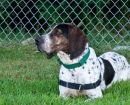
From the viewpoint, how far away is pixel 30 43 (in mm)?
9352

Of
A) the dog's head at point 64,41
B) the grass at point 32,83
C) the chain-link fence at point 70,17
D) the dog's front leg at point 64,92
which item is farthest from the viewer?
the chain-link fence at point 70,17

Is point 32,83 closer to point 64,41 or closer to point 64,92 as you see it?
point 64,92

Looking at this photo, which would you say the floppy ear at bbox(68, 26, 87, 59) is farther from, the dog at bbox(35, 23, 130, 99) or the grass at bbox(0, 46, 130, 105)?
the grass at bbox(0, 46, 130, 105)

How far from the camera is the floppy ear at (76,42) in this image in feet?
18.6

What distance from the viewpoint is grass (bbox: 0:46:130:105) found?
5.41 metres

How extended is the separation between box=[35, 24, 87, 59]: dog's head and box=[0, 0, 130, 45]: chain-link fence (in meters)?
3.29

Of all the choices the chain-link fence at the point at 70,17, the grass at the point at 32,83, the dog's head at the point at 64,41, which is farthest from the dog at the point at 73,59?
the chain-link fence at the point at 70,17

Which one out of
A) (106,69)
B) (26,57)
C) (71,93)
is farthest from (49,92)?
(26,57)

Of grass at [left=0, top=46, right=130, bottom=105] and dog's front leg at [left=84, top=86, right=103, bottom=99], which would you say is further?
dog's front leg at [left=84, top=86, right=103, bottom=99]

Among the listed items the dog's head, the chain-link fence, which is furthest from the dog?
the chain-link fence

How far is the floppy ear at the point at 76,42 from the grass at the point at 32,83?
0.45 m

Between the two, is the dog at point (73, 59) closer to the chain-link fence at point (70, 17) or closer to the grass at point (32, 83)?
the grass at point (32, 83)

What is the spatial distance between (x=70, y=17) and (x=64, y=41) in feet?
12.5

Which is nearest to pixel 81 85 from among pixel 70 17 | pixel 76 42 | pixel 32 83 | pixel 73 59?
pixel 73 59
